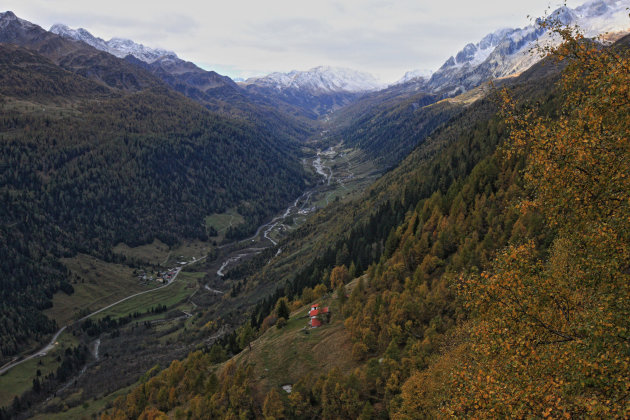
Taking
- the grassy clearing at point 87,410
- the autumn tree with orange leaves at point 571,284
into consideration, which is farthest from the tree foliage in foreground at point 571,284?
the grassy clearing at point 87,410

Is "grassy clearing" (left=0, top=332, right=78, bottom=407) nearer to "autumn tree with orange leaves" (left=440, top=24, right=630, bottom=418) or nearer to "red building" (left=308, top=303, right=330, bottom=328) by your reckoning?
"red building" (left=308, top=303, right=330, bottom=328)

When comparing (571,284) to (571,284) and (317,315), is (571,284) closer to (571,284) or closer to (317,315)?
(571,284)

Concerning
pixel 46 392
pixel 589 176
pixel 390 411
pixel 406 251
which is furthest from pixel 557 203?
pixel 46 392

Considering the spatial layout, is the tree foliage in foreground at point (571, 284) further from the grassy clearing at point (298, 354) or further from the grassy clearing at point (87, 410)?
the grassy clearing at point (87, 410)

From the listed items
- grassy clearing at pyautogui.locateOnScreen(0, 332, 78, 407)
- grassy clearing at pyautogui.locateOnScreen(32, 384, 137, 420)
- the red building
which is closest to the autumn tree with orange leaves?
the red building

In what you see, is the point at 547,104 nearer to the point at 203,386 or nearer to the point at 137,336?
the point at 203,386
